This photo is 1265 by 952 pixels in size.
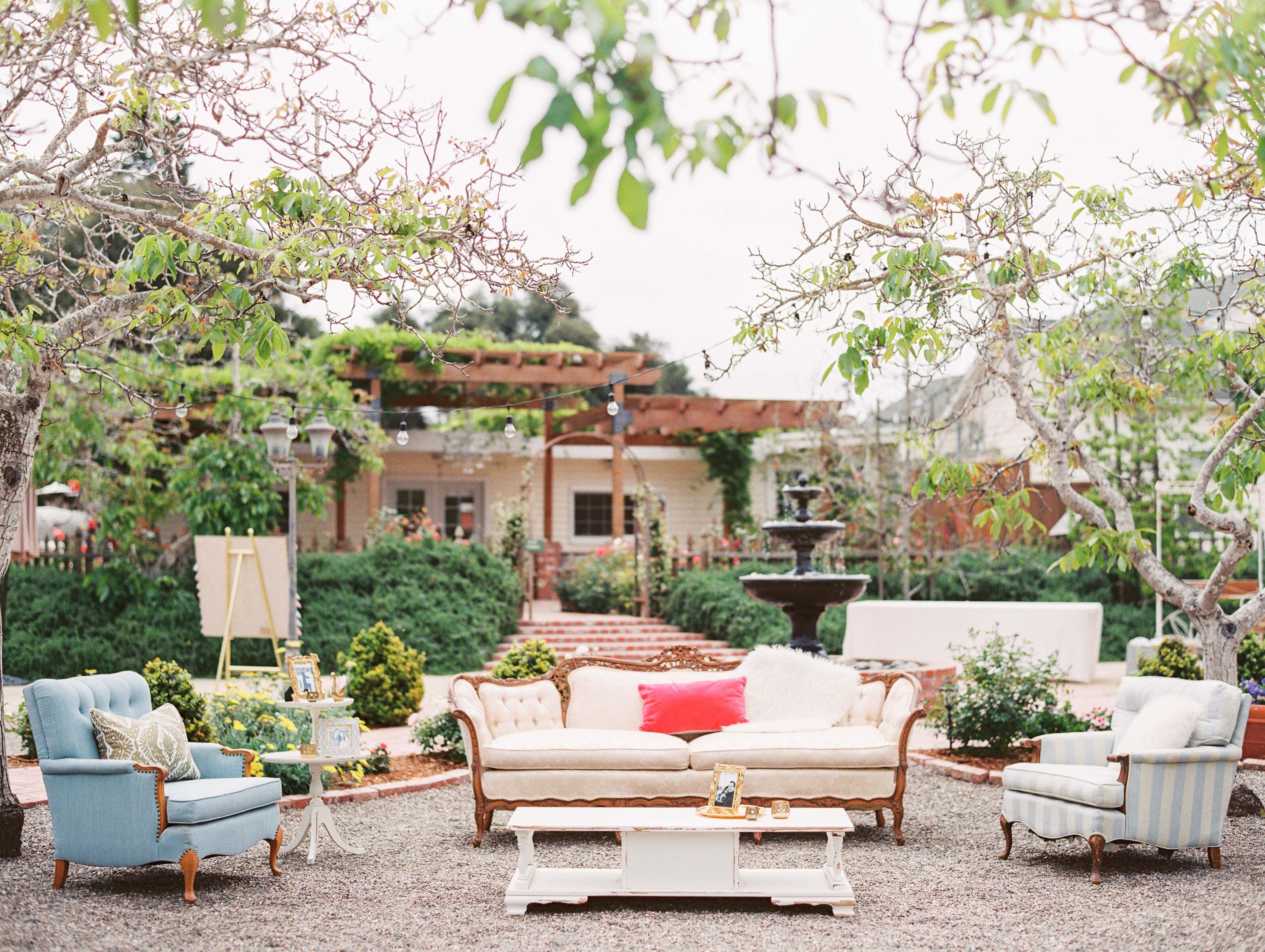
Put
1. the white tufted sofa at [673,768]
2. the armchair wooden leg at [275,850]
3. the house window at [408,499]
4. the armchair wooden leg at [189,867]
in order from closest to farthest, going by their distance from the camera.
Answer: the armchair wooden leg at [189,867]
the armchair wooden leg at [275,850]
the white tufted sofa at [673,768]
the house window at [408,499]

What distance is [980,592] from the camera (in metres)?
15.2

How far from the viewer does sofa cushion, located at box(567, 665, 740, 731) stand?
265 inches

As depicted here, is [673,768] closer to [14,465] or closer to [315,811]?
[315,811]

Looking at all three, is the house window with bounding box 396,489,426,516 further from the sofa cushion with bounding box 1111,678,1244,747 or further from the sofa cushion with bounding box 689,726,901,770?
the sofa cushion with bounding box 1111,678,1244,747

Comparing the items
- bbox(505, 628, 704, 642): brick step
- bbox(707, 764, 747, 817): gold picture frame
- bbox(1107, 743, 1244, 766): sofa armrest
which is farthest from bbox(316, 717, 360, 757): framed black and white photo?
bbox(505, 628, 704, 642): brick step

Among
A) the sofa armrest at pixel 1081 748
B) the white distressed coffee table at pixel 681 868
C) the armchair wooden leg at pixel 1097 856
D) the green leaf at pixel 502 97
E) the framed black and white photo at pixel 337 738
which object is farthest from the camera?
the sofa armrest at pixel 1081 748

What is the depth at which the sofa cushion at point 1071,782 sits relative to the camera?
5.23 meters

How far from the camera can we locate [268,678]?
445 inches

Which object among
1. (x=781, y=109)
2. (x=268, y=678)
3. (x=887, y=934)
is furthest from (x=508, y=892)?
(x=268, y=678)

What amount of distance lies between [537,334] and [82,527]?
52.2 feet

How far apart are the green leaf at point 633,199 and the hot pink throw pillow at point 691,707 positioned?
4.73 meters

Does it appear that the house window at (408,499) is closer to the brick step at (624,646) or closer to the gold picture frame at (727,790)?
the brick step at (624,646)

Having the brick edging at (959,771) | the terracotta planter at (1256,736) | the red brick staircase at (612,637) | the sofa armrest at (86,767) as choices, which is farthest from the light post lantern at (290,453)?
the terracotta planter at (1256,736)

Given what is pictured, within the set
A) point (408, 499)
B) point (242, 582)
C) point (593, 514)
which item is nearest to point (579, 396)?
point (593, 514)
